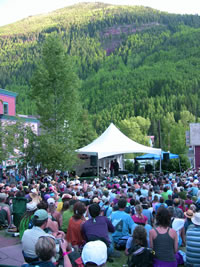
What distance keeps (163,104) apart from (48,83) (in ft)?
416

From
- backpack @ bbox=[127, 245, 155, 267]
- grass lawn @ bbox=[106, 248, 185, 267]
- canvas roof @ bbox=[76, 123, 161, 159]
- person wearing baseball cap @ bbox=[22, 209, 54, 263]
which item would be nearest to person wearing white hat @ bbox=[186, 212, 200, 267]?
backpack @ bbox=[127, 245, 155, 267]

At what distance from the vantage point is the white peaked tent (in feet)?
70.0

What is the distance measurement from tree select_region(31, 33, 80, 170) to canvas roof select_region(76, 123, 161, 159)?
1.37 metres

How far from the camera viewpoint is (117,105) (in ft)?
497

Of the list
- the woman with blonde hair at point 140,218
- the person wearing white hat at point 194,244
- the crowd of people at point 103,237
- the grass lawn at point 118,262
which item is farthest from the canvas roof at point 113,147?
the person wearing white hat at point 194,244

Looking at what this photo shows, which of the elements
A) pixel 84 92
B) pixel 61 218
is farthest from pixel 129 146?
pixel 84 92

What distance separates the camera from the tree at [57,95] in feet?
72.6

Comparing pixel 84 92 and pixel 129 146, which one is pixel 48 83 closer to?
pixel 129 146

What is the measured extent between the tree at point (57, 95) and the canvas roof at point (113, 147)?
1373mm

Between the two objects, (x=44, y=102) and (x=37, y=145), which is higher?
(x=44, y=102)

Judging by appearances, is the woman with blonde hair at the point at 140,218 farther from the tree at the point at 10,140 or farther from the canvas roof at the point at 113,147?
the canvas roof at the point at 113,147

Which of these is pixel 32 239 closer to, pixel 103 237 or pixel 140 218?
pixel 103 237

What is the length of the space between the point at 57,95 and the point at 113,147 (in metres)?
5.54

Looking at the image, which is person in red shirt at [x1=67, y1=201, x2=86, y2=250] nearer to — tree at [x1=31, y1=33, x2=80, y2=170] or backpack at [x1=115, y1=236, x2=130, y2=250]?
backpack at [x1=115, y1=236, x2=130, y2=250]
